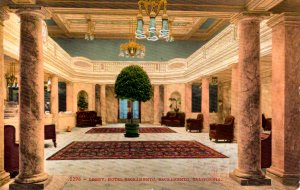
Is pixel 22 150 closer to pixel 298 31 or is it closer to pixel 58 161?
pixel 58 161

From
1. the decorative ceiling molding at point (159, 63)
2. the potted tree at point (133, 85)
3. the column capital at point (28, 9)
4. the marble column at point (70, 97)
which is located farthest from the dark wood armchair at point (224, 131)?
the marble column at point (70, 97)

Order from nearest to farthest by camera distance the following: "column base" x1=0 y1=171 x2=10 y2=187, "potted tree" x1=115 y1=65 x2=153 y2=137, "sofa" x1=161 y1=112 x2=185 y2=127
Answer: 1. "column base" x1=0 y1=171 x2=10 y2=187
2. "potted tree" x1=115 y1=65 x2=153 y2=137
3. "sofa" x1=161 y1=112 x2=185 y2=127

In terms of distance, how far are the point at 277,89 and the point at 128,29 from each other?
15844 millimetres

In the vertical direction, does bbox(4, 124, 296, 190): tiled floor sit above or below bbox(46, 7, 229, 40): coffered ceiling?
below

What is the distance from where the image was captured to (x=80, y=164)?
7.32m

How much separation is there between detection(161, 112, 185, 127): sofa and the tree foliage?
24.2ft

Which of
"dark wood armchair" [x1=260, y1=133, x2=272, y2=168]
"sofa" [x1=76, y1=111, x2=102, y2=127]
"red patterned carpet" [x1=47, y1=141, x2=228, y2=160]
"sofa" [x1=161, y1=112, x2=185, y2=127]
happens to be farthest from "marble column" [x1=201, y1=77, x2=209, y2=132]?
"dark wood armchair" [x1=260, y1=133, x2=272, y2=168]

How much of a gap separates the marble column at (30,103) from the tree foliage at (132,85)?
23.2 feet

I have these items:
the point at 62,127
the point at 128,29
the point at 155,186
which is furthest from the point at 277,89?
the point at 128,29

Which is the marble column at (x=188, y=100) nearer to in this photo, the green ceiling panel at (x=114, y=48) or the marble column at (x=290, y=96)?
the green ceiling panel at (x=114, y=48)

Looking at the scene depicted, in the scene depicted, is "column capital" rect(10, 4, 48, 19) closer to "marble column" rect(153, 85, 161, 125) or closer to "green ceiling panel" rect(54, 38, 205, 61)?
"marble column" rect(153, 85, 161, 125)

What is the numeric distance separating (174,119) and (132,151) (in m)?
10.7

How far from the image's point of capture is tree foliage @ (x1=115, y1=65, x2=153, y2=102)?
476 inches

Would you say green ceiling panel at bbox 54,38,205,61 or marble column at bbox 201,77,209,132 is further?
green ceiling panel at bbox 54,38,205,61
